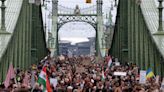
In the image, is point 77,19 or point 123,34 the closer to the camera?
point 123,34

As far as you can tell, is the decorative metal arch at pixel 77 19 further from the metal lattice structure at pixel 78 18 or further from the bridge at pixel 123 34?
the bridge at pixel 123 34

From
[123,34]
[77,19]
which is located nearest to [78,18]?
Answer: [77,19]

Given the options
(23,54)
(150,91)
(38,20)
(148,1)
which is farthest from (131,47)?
(150,91)

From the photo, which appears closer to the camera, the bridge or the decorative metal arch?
the bridge

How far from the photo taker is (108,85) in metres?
17.5

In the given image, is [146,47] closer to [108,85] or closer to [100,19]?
[108,85]

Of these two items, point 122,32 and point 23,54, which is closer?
point 23,54

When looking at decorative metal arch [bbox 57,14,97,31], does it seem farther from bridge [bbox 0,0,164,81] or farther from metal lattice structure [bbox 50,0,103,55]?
bridge [bbox 0,0,164,81]

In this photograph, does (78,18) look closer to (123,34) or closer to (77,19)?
(77,19)

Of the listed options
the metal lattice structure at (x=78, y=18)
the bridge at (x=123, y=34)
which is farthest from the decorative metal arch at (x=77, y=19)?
the bridge at (x=123, y=34)

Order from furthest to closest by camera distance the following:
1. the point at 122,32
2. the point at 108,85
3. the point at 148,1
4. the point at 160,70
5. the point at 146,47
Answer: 1. the point at 122,32
2. the point at 148,1
3. the point at 146,47
4. the point at 160,70
5. the point at 108,85

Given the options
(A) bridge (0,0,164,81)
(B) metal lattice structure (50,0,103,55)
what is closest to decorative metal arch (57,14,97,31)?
(B) metal lattice structure (50,0,103,55)

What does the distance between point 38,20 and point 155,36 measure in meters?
16.5

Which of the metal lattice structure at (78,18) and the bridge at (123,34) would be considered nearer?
the bridge at (123,34)
